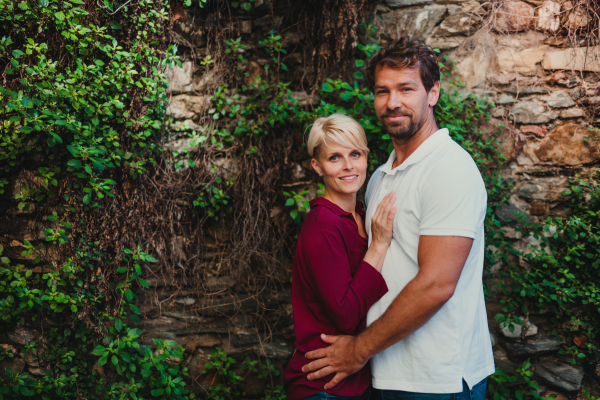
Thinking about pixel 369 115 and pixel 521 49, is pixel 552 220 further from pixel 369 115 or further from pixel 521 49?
pixel 369 115

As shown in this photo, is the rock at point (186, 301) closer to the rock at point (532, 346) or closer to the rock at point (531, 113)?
the rock at point (532, 346)

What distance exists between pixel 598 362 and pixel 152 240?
3.46 m

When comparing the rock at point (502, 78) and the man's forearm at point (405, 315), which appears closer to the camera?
the man's forearm at point (405, 315)

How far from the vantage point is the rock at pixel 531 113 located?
8.74 ft

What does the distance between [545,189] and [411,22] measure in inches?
67.8

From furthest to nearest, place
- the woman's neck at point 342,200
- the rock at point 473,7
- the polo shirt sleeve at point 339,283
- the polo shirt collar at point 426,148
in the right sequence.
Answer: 1. the rock at point 473,7
2. the woman's neck at point 342,200
3. the polo shirt collar at point 426,148
4. the polo shirt sleeve at point 339,283

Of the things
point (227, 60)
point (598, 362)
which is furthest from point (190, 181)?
point (598, 362)

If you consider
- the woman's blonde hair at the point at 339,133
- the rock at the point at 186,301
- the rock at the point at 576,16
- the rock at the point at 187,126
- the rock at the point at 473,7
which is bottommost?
the rock at the point at 186,301

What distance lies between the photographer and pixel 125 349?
2.47 m

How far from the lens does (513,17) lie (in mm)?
2689

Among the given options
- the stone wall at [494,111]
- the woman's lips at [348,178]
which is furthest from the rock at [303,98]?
the woman's lips at [348,178]

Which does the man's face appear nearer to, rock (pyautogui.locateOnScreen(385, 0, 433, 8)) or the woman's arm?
the woman's arm

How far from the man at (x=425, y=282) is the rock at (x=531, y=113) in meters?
1.49

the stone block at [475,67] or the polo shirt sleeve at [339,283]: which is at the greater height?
the stone block at [475,67]
